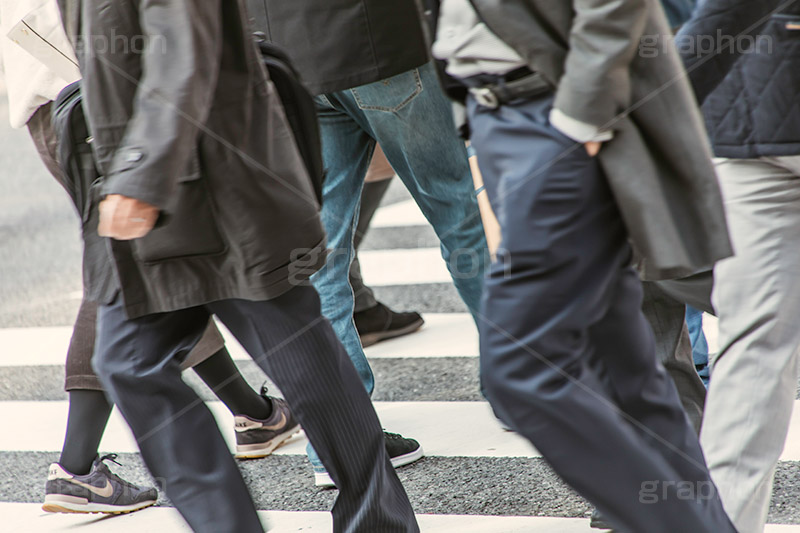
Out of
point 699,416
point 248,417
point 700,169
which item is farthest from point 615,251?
point 248,417

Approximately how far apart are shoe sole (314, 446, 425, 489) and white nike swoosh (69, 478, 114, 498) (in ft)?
2.14

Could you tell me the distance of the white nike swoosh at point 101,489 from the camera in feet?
10.2

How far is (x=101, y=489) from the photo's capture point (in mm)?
3141

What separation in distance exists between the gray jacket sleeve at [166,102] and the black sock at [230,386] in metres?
1.43

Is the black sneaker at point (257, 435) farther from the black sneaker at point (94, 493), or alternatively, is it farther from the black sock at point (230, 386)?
the black sneaker at point (94, 493)

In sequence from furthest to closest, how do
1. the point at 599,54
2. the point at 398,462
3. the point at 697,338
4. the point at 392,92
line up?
the point at 697,338 → the point at 398,462 → the point at 392,92 → the point at 599,54

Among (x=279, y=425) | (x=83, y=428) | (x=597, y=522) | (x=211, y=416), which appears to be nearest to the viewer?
(x=211, y=416)

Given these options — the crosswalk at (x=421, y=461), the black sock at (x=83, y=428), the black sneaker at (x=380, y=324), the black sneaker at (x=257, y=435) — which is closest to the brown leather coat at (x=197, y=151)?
the black sock at (x=83, y=428)

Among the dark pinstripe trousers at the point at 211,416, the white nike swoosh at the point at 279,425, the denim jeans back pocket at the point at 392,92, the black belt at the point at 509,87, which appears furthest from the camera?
the white nike swoosh at the point at 279,425

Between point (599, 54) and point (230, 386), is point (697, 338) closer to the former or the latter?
point (230, 386)

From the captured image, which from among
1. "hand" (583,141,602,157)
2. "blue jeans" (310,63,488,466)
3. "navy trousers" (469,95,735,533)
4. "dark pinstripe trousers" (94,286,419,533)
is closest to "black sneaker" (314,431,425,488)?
"blue jeans" (310,63,488,466)

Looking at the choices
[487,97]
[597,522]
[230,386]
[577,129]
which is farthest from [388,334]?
[577,129]

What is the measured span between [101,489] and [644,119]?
215 centimetres

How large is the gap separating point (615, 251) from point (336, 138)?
152 cm
